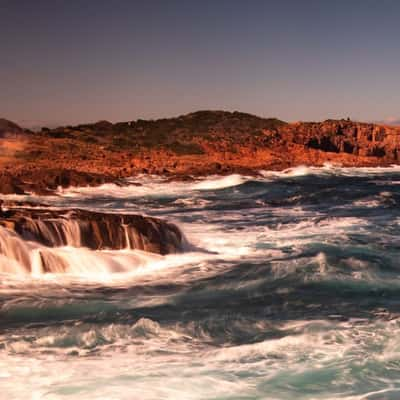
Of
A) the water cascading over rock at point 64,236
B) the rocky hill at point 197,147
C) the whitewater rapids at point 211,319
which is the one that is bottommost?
the whitewater rapids at point 211,319

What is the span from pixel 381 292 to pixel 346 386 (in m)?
5.79

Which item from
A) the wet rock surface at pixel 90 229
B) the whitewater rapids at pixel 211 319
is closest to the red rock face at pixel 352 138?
the whitewater rapids at pixel 211 319

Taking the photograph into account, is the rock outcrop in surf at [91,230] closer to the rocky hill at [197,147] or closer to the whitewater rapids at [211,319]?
the whitewater rapids at [211,319]

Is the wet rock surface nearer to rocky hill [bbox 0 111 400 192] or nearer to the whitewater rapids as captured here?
the whitewater rapids

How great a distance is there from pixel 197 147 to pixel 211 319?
6712 cm

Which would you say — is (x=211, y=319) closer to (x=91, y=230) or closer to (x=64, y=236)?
(x=64, y=236)

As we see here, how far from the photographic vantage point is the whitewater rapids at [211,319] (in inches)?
340

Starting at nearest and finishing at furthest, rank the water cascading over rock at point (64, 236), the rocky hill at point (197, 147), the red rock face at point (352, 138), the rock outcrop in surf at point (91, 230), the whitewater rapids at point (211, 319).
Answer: the whitewater rapids at point (211, 319)
the water cascading over rock at point (64, 236)
the rock outcrop in surf at point (91, 230)
the rocky hill at point (197, 147)
the red rock face at point (352, 138)

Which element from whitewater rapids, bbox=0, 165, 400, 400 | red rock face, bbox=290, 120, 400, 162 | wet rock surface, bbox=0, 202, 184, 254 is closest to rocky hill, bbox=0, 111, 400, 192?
red rock face, bbox=290, 120, 400, 162

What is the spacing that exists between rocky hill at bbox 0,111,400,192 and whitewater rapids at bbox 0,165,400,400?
29009 mm

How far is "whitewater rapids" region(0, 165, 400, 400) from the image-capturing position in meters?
8.63

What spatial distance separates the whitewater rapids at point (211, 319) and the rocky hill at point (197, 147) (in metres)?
29.0

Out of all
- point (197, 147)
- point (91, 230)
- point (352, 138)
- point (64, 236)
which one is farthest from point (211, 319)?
point (352, 138)

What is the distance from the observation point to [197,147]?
257 feet
